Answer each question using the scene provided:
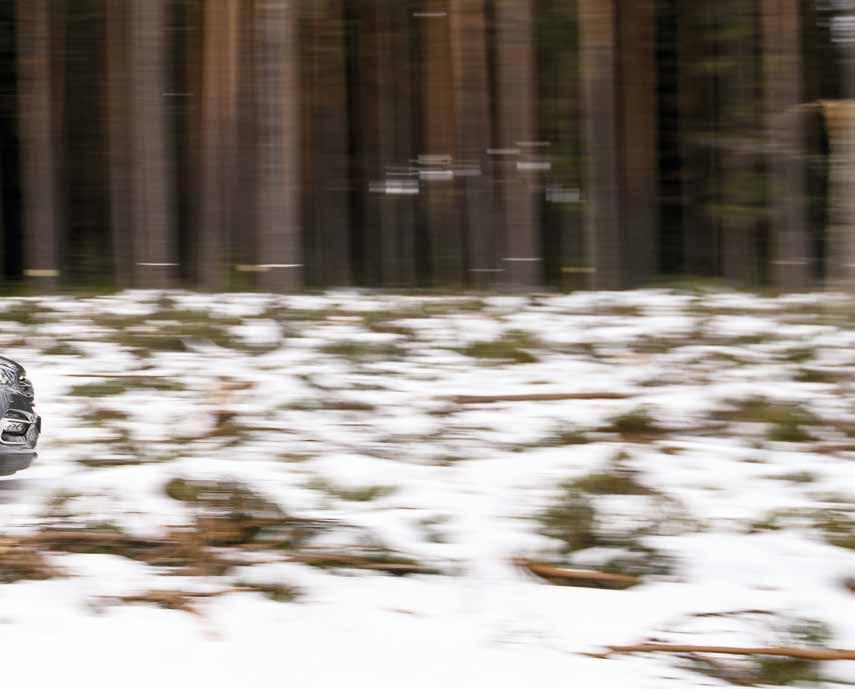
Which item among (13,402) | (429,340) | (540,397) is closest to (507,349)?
(429,340)

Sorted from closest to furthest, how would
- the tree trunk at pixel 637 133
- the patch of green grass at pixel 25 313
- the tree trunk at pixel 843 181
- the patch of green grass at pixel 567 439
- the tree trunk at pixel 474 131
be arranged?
the patch of green grass at pixel 567 439, the tree trunk at pixel 843 181, the patch of green grass at pixel 25 313, the tree trunk at pixel 474 131, the tree trunk at pixel 637 133

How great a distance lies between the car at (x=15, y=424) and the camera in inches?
137

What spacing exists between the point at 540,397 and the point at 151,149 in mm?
4827

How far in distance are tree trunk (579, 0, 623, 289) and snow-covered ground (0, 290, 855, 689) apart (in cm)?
179

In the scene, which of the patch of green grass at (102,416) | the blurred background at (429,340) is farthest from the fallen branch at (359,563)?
the patch of green grass at (102,416)

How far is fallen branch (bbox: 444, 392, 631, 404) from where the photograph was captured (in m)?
4.98

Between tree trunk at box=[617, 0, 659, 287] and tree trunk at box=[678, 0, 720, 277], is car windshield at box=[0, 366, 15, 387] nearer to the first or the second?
tree trunk at box=[617, 0, 659, 287]

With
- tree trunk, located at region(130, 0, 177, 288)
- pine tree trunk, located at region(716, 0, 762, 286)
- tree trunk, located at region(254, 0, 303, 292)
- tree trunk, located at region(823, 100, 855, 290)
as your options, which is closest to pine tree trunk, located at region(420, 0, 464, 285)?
tree trunk, located at region(254, 0, 303, 292)

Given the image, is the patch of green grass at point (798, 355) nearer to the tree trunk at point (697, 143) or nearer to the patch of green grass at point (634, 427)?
the patch of green grass at point (634, 427)

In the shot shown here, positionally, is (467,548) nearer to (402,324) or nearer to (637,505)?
(637,505)

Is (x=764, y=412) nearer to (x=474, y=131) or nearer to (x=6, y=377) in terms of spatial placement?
(x=6, y=377)

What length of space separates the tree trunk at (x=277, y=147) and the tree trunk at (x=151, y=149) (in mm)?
732

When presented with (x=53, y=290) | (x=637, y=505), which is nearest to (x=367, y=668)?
(x=637, y=505)

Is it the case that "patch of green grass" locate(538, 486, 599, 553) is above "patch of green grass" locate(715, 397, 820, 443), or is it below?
below
